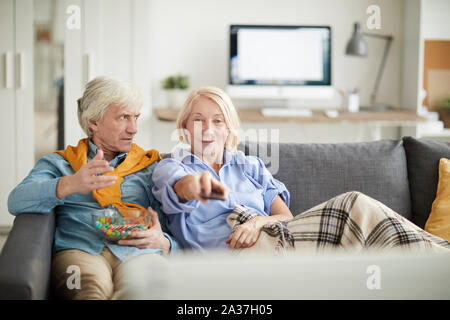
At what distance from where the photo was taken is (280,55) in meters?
3.88

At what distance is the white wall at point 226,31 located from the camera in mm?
3965

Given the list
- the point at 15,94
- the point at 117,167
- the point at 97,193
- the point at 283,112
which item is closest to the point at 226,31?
the point at 283,112

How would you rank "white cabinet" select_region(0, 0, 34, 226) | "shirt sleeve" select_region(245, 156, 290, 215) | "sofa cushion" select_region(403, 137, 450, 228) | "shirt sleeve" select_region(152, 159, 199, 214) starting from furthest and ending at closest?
"white cabinet" select_region(0, 0, 34, 226) → "sofa cushion" select_region(403, 137, 450, 228) → "shirt sleeve" select_region(245, 156, 290, 215) → "shirt sleeve" select_region(152, 159, 199, 214)

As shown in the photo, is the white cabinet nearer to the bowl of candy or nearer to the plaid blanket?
the bowl of candy

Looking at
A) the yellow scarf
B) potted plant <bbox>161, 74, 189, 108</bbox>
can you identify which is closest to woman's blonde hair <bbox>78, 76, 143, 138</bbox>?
the yellow scarf

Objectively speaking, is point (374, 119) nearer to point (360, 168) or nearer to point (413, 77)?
point (413, 77)

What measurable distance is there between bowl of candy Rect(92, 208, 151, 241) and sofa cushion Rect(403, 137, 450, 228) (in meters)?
1.14

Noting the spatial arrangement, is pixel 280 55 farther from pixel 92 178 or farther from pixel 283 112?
pixel 92 178

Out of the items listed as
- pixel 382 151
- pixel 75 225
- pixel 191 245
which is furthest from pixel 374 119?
pixel 75 225

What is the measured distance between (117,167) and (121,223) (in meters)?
0.26

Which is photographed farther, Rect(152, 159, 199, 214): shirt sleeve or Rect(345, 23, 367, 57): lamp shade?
Rect(345, 23, 367, 57): lamp shade

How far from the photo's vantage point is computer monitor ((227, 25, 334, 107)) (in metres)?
3.84
